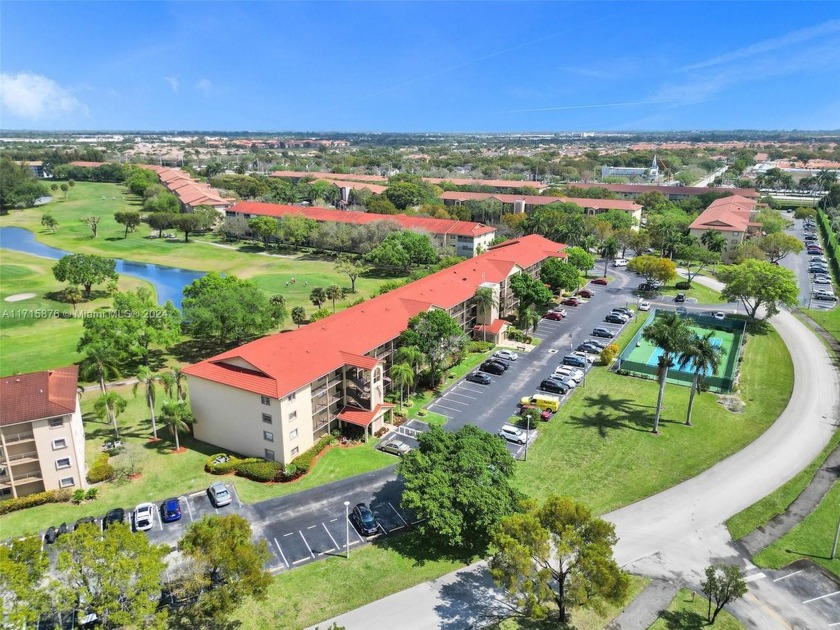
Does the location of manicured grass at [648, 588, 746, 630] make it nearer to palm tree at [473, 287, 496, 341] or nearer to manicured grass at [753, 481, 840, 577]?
manicured grass at [753, 481, 840, 577]

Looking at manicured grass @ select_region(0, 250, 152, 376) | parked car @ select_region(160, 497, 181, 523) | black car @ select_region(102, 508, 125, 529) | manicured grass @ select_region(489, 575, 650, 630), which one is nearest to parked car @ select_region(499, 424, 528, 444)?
manicured grass @ select_region(489, 575, 650, 630)

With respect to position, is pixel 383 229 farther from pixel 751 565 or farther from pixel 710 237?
pixel 751 565

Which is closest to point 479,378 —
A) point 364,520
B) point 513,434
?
point 513,434

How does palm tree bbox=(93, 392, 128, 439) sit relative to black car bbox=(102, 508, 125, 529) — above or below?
above

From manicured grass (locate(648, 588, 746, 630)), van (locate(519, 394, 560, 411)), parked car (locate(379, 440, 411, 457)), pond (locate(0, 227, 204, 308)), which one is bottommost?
manicured grass (locate(648, 588, 746, 630))

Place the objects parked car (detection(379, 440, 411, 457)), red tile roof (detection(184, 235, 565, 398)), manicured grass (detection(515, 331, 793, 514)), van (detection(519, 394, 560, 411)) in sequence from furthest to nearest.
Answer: van (detection(519, 394, 560, 411)) < parked car (detection(379, 440, 411, 457)) < red tile roof (detection(184, 235, 565, 398)) < manicured grass (detection(515, 331, 793, 514))

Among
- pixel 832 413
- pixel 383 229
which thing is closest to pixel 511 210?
pixel 383 229

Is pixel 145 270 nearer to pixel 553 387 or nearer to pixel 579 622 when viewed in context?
pixel 553 387
